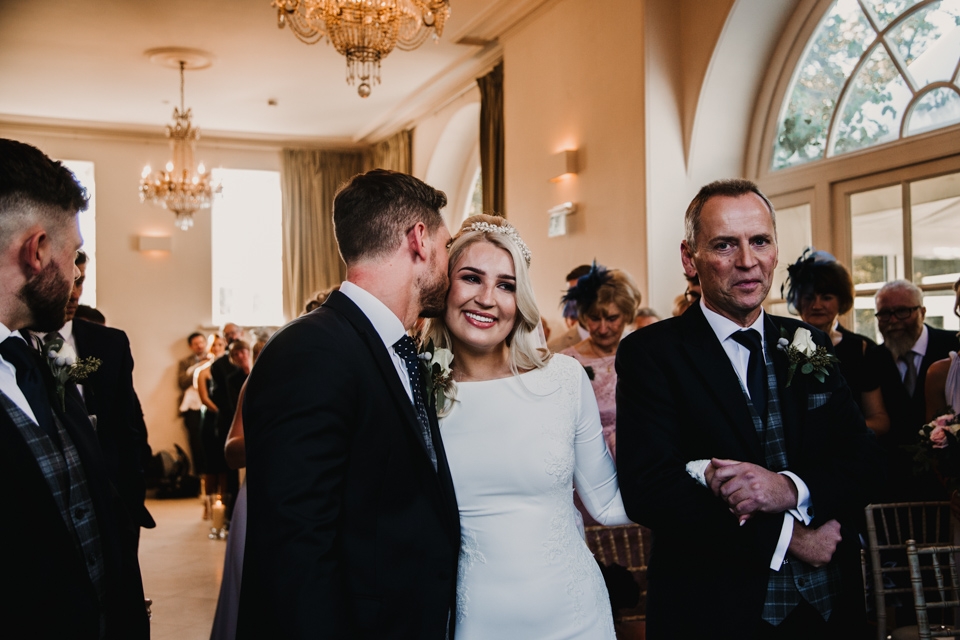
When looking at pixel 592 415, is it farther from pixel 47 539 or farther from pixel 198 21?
pixel 198 21

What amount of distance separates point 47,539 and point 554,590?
42.0 inches

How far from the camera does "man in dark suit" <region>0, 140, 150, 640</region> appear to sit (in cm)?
143

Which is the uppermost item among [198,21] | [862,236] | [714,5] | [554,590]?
[198,21]

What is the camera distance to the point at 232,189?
1194 cm

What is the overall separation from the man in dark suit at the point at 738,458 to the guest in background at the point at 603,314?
225 centimetres

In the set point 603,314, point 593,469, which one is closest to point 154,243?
point 603,314

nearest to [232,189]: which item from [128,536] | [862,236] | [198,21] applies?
[198,21]

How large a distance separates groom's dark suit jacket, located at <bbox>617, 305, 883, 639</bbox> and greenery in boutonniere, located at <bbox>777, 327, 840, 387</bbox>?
32 mm

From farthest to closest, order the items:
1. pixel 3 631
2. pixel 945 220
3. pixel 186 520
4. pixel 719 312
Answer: pixel 186 520 < pixel 945 220 < pixel 719 312 < pixel 3 631

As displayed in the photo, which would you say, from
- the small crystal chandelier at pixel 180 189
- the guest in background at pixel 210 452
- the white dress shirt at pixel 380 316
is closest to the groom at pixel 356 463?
the white dress shirt at pixel 380 316

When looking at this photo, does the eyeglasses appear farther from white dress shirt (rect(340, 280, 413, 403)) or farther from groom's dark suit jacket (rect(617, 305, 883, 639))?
white dress shirt (rect(340, 280, 413, 403))

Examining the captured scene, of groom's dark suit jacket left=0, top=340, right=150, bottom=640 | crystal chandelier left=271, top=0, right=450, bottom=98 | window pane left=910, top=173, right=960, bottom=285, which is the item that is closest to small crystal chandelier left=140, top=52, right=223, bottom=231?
crystal chandelier left=271, top=0, right=450, bottom=98

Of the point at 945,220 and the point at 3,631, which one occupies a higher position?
the point at 945,220

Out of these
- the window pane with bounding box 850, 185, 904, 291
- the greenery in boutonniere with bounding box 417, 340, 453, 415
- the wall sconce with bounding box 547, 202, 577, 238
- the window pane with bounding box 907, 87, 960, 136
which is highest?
the window pane with bounding box 907, 87, 960, 136
